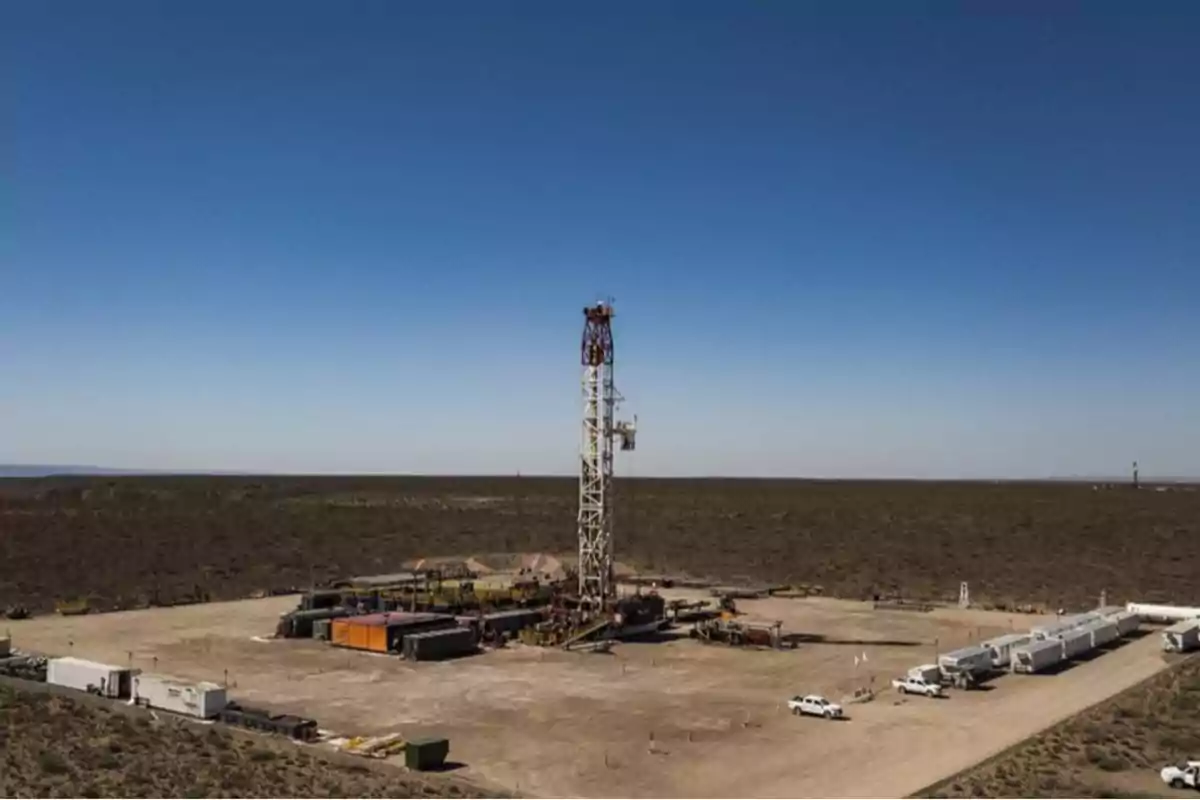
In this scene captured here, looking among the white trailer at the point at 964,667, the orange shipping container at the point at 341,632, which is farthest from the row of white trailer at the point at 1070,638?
the orange shipping container at the point at 341,632

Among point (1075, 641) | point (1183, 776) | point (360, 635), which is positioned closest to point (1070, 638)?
point (1075, 641)

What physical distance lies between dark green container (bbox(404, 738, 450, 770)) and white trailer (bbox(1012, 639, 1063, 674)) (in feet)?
72.3

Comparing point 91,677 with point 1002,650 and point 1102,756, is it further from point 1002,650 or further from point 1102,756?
point 1002,650

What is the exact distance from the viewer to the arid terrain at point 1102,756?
24.4 meters

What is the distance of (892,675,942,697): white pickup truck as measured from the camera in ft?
114

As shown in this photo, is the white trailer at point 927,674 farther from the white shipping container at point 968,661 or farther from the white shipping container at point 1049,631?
the white shipping container at point 1049,631

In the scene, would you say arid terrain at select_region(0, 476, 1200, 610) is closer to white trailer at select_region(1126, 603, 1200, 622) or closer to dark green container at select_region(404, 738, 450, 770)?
white trailer at select_region(1126, 603, 1200, 622)

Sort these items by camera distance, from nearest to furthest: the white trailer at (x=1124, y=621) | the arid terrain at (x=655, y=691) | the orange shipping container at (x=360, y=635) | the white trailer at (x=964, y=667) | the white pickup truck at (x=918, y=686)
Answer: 1. the arid terrain at (x=655, y=691)
2. the white pickup truck at (x=918, y=686)
3. the white trailer at (x=964, y=667)
4. the orange shipping container at (x=360, y=635)
5. the white trailer at (x=1124, y=621)

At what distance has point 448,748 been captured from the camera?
27688 millimetres

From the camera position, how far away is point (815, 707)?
3169cm

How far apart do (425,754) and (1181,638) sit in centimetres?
3171

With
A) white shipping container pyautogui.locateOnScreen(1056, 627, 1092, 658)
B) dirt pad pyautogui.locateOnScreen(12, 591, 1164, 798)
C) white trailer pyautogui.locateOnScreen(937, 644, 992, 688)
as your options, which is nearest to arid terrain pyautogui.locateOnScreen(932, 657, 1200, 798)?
dirt pad pyautogui.locateOnScreen(12, 591, 1164, 798)

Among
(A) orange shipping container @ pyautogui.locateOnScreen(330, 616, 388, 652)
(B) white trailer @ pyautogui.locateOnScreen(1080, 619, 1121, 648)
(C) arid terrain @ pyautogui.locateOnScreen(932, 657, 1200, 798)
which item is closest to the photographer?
(C) arid terrain @ pyautogui.locateOnScreen(932, 657, 1200, 798)

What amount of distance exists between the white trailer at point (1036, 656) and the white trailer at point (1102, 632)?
4.23 m
